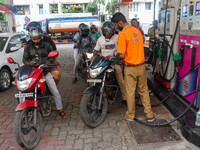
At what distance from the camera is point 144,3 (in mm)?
Result: 39781

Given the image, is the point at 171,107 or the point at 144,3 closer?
the point at 171,107

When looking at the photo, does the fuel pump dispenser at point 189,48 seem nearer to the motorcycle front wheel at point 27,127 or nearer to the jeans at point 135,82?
the jeans at point 135,82

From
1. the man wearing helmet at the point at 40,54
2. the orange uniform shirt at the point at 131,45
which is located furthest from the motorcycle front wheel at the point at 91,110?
the orange uniform shirt at the point at 131,45

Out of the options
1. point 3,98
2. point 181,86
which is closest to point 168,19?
point 181,86

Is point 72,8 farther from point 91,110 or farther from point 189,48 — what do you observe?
point 91,110

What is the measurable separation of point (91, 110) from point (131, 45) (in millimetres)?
1414

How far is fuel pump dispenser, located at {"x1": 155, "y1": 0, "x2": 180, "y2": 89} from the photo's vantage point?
454 centimetres

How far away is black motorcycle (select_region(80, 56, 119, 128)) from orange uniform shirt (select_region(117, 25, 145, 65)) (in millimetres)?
410

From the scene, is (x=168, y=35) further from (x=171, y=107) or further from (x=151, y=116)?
(x=151, y=116)

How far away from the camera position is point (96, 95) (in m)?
3.76

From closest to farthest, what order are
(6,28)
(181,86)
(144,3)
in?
(181,86), (6,28), (144,3)

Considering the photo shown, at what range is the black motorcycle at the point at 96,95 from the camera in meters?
3.50

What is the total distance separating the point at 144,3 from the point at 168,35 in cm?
3827

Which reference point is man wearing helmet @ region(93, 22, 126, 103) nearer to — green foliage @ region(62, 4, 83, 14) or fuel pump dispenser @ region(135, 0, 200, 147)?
fuel pump dispenser @ region(135, 0, 200, 147)
